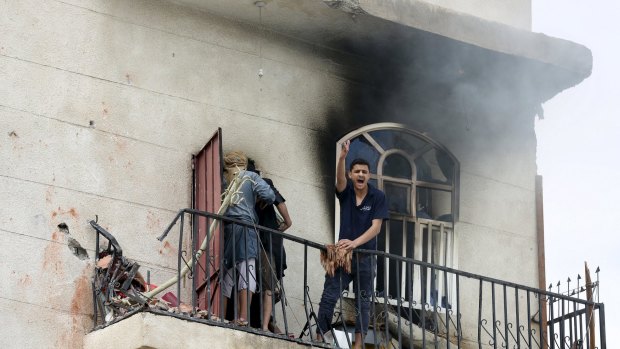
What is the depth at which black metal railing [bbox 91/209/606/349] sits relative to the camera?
42.2ft

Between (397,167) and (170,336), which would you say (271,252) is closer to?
(170,336)

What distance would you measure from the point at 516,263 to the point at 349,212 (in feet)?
8.25

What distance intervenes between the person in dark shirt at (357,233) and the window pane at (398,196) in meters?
1.08

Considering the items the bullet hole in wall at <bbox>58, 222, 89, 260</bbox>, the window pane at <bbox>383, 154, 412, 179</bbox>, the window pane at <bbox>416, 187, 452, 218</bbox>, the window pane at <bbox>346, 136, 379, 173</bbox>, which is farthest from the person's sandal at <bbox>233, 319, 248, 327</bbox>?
the window pane at <bbox>416, 187, 452, 218</bbox>

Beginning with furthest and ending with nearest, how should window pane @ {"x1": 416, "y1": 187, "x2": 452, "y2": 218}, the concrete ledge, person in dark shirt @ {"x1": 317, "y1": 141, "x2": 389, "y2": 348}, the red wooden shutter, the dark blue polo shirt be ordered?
1. window pane @ {"x1": 416, "y1": 187, "x2": 452, "y2": 218}
2. the dark blue polo shirt
3. person in dark shirt @ {"x1": 317, "y1": 141, "x2": 389, "y2": 348}
4. the red wooden shutter
5. the concrete ledge

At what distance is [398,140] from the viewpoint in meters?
15.6

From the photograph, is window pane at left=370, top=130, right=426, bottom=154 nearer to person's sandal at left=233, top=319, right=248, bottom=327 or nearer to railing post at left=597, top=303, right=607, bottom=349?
railing post at left=597, top=303, right=607, bottom=349

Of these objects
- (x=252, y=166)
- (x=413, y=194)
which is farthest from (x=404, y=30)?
(x=252, y=166)

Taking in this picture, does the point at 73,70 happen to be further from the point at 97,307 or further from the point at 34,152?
the point at 97,307

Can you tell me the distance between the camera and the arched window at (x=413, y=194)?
1530 centimetres

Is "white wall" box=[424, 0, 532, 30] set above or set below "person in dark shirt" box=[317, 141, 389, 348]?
above

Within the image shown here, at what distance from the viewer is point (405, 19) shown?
15.0 m

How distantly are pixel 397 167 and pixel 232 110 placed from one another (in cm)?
185

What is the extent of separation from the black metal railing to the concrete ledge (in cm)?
7
